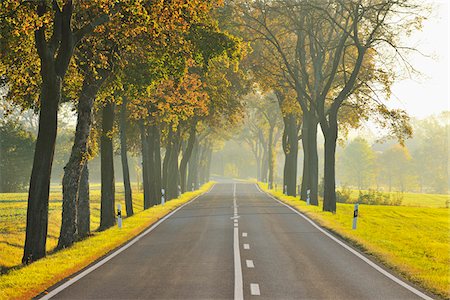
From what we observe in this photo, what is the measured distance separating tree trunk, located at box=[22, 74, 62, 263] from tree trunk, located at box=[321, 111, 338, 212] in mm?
18435

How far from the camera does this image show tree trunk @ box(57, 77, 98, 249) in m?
17.9

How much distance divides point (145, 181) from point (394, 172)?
10284 cm

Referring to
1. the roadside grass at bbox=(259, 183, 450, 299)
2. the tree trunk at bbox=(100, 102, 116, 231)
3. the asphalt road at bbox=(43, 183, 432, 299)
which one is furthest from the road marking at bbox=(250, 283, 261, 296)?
the tree trunk at bbox=(100, 102, 116, 231)

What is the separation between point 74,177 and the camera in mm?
18062

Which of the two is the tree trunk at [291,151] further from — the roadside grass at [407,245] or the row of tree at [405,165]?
the row of tree at [405,165]

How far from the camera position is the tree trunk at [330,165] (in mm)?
30344

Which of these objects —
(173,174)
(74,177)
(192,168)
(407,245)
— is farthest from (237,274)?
(192,168)

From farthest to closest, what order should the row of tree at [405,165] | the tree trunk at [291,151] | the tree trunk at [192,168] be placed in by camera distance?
the row of tree at [405,165] → the tree trunk at [192,168] → the tree trunk at [291,151]

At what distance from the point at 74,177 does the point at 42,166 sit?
319 centimetres

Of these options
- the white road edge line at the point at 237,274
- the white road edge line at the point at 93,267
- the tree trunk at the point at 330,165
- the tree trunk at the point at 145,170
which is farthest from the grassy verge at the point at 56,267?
the tree trunk at the point at 145,170

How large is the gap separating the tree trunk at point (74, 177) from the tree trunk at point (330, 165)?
15.3m

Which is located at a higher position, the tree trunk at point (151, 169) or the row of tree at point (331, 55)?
the row of tree at point (331, 55)

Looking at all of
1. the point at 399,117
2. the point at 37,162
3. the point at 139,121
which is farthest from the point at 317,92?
the point at 37,162

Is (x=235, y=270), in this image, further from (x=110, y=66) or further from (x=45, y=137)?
(x=110, y=66)
